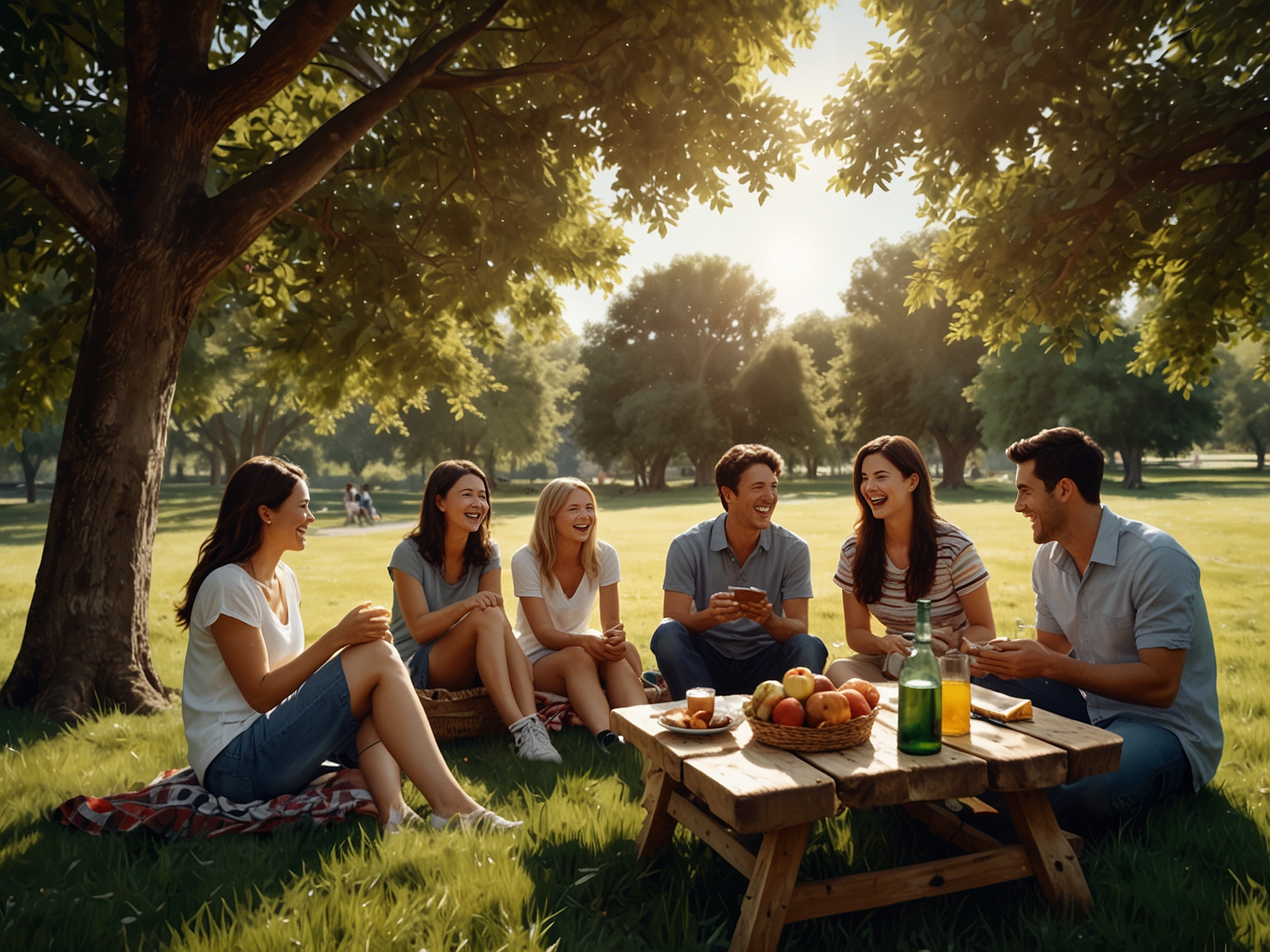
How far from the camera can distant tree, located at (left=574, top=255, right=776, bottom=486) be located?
48.7 meters

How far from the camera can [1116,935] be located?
2.67m

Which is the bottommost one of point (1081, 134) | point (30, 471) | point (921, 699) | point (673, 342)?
point (921, 699)

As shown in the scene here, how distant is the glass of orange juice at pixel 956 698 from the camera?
2.92 m

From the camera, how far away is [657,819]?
3291 mm

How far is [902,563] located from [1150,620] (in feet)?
4.83

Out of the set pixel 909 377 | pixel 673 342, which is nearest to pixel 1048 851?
pixel 909 377

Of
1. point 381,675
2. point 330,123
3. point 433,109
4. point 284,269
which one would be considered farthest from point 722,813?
point 284,269

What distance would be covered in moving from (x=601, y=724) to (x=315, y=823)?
184 cm

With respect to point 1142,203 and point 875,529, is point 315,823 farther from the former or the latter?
point 1142,203

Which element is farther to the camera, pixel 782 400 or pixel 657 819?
pixel 782 400

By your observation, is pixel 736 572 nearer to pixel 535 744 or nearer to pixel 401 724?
pixel 535 744

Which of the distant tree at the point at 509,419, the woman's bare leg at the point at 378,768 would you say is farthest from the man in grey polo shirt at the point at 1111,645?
the distant tree at the point at 509,419

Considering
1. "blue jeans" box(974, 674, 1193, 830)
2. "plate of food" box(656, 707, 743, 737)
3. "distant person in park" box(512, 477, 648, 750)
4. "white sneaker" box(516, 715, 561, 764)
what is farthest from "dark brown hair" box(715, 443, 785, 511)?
"plate of food" box(656, 707, 743, 737)

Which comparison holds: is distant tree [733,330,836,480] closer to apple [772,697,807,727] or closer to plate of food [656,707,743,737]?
plate of food [656,707,743,737]
